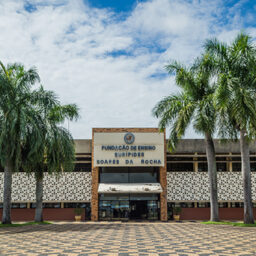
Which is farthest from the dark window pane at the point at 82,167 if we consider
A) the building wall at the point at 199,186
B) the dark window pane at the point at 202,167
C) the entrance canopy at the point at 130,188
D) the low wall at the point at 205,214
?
the dark window pane at the point at 202,167

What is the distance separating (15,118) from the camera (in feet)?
71.8

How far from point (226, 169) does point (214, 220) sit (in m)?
9.15

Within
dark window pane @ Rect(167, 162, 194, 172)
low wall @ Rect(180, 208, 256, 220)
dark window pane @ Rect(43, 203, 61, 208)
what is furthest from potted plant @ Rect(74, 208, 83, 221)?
low wall @ Rect(180, 208, 256, 220)

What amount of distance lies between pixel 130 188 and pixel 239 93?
13504 mm

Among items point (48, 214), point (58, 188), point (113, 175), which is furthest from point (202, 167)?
point (48, 214)

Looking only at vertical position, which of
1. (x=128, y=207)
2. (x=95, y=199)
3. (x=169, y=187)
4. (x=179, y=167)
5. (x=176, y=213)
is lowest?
(x=176, y=213)

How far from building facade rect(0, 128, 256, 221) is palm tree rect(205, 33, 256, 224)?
310 inches

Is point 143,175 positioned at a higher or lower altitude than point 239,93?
lower

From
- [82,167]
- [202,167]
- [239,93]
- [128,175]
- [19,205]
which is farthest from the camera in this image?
[202,167]

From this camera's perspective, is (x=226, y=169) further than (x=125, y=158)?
Yes

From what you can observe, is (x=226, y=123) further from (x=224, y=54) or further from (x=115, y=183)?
(x=115, y=183)

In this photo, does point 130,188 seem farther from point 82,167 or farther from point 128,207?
point 82,167

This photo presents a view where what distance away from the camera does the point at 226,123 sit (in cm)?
2264

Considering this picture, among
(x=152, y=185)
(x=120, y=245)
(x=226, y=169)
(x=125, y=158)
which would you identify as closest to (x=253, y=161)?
(x=226, y=169)
